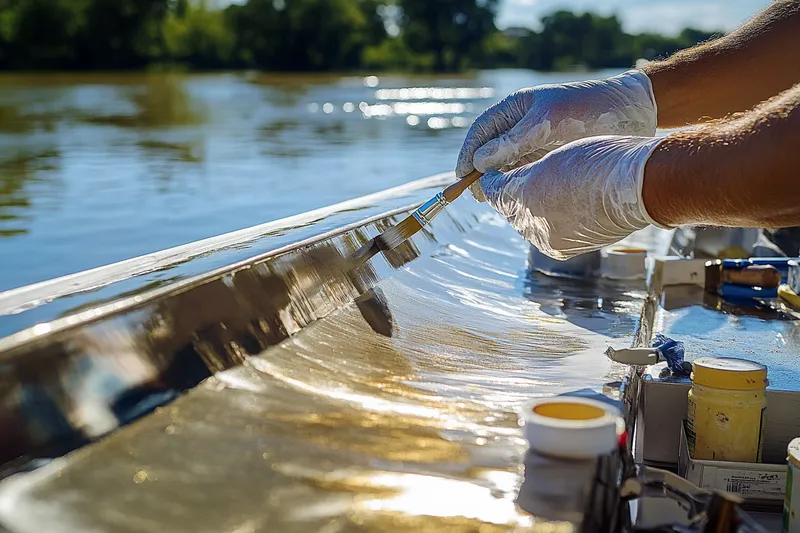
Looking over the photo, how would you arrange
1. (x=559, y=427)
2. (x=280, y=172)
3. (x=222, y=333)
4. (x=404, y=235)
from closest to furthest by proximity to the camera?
(x=559, y=427), (x=222, y=333), (x=404, y=235), (x=280, y=172)

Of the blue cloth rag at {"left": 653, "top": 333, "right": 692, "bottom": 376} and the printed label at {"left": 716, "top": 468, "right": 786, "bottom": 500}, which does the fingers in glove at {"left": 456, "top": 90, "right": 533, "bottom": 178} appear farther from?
the printed label at {"left": 716, "top": 468, "right": 786, "bottom": 500}

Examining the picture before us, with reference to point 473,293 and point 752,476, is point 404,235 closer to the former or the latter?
point 473,293

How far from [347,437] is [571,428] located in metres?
0.31

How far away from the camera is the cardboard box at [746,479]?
1.20 m

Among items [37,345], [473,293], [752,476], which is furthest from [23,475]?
[473,293]

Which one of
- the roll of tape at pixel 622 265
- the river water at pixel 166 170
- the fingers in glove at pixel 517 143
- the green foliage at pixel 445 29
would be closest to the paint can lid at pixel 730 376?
the fingers in glove at pixel 517 143

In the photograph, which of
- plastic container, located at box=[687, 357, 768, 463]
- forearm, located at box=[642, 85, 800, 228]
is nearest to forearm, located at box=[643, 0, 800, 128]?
forearm, located at box=[642, 85, 800, 228]

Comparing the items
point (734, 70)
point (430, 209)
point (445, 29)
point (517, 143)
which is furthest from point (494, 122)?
point (445, 29)

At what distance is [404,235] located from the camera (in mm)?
1884

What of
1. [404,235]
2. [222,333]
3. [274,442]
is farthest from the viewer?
[404,235]

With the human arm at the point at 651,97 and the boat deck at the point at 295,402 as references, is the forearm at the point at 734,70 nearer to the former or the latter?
the human arm at the point at 651,97

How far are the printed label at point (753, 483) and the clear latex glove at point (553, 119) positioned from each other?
773 millimetres

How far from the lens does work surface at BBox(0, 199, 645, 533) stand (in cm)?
90

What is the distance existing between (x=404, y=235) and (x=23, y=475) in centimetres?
107
